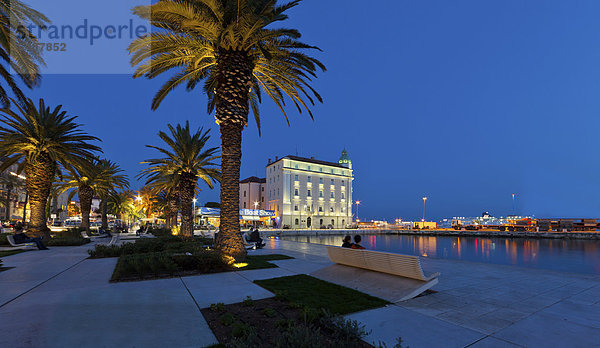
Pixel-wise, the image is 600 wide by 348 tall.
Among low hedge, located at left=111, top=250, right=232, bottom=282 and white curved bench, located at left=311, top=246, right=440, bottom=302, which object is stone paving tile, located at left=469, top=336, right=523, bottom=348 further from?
low hedge, located at left=111, top=250, right=232, bottom=282

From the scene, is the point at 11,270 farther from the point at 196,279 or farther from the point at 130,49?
the point at 130,49

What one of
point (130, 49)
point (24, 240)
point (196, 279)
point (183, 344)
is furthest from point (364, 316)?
point (24, 240)

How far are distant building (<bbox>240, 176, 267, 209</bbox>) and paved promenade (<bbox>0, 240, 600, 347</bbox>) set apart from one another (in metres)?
84.9

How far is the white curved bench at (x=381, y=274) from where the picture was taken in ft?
20.6

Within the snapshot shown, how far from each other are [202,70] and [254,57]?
4406mm

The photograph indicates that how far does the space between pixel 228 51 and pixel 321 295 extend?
10054 mm

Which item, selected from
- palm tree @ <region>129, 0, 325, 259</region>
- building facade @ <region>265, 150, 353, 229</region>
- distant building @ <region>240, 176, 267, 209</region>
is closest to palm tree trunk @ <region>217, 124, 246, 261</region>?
palm tree @ <region>129, 0, 325, 259</region>

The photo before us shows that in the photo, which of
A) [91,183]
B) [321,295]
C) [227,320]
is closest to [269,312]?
[227,320]

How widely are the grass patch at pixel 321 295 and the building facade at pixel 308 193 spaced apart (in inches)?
2674

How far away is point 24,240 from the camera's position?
667 inches

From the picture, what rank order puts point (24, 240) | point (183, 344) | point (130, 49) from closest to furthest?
point (183, 344)
point (130, 49)
point (24, 240)

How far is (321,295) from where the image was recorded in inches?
252

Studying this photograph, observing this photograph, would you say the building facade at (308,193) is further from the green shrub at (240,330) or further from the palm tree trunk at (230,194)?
the green shrub at (240,330)

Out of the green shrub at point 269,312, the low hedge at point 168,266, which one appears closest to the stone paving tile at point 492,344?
the green shrub at point 269,312
